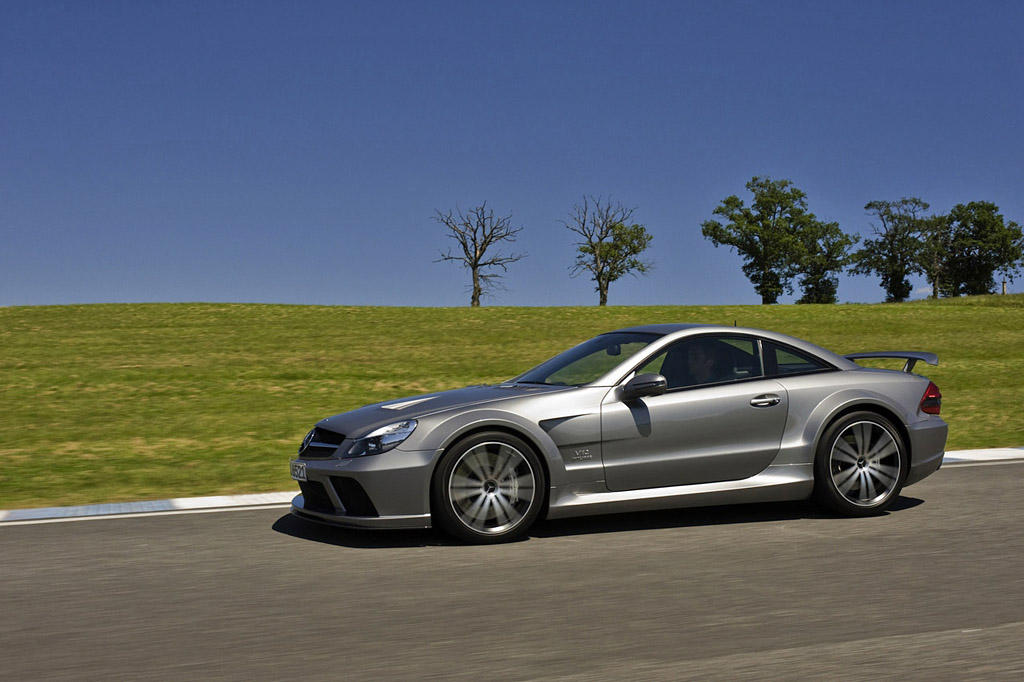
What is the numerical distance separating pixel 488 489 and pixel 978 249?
380ft

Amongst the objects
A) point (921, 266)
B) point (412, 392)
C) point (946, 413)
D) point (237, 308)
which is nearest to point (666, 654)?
point (946, 413)

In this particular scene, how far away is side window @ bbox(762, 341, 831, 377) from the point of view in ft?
26.2

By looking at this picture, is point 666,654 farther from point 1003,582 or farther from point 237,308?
point 237,308

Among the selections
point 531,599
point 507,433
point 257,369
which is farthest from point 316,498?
point 257,369

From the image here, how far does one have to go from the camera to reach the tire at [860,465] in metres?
7.77

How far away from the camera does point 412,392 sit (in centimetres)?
2073

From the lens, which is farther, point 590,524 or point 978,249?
point 978,249

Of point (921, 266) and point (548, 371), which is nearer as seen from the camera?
point (548, 371)

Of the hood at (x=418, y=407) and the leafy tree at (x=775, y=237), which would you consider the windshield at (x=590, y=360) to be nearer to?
the hood at (x=418, y=407)

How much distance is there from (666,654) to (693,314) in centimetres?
3733

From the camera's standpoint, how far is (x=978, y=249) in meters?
112

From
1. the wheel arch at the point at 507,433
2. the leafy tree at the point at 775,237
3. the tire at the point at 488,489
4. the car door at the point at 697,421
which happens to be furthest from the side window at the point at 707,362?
the leafy tree at the point at 775,237

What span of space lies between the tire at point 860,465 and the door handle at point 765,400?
1.51ft

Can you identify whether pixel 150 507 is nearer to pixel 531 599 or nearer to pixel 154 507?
pixel 154 507
